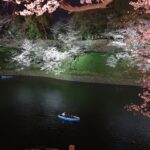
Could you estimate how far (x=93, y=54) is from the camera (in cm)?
4775

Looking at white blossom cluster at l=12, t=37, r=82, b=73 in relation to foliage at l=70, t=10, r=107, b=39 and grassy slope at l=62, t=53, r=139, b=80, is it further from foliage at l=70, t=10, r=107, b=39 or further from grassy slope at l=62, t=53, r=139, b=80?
foliage at l=70, t=10, r=107, b=39

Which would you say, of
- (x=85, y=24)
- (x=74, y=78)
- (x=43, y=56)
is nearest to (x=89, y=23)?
(x=85, y=24)

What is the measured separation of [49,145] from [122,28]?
25570 millimetres

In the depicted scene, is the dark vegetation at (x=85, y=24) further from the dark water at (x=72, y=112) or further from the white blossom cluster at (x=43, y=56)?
the dark water at (x=72, y=112)

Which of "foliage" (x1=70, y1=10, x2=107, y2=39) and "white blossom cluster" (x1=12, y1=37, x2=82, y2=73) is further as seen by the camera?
"white blossom cluster" (x1=12, y1=37, x2=82, y2=73)

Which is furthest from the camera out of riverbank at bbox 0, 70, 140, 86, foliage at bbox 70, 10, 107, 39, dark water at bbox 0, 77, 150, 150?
foliage at bbox 70, 10, 107, 39

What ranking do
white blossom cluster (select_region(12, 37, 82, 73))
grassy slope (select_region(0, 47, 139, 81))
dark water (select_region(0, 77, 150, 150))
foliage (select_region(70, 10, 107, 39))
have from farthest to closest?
1. white blossom cluster (select_region(12, 37, 82, 73))
2. foliage (select_region(70, 10, 107, 39))
3. grassy slope (select_region(0, 47, 139, 81))
4. dark water (select_region(0, 77, 150, 150))

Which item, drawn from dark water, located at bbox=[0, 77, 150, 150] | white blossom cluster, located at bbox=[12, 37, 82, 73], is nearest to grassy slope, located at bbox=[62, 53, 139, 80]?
white blossom cluster, located at bbox=[12, 37, 82, 73]

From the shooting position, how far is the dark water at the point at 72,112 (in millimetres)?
23297

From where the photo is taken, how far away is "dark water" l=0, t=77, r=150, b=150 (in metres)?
23.3

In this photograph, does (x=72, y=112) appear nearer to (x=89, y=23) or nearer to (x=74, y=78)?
(x=74, y=78)

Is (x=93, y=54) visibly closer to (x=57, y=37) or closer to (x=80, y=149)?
(x=57, y=37)

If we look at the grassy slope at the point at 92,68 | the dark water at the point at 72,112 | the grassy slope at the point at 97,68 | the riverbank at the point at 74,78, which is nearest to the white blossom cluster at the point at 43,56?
the grassy slope at the point at 92,68

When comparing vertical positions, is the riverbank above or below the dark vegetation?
below
